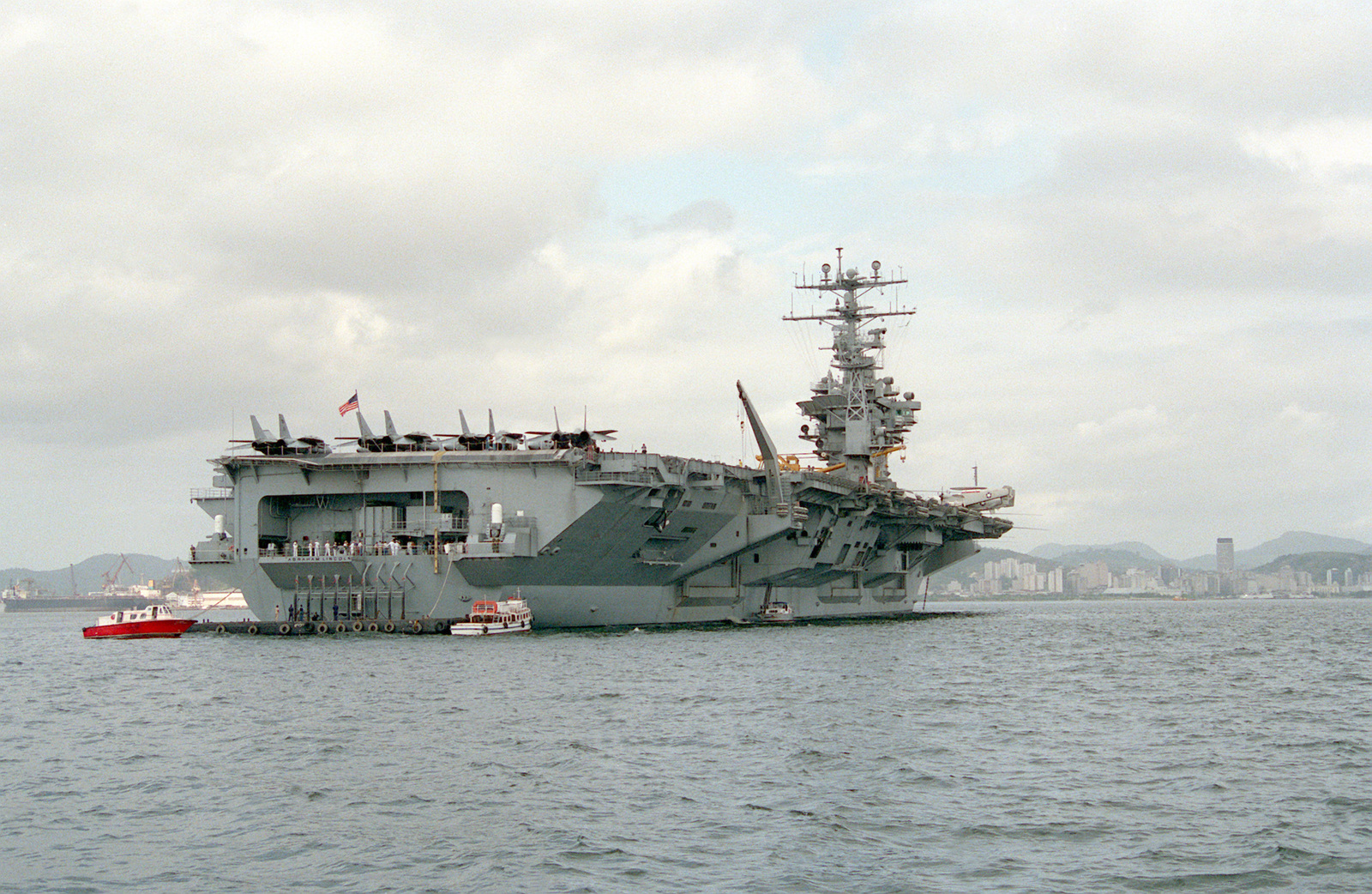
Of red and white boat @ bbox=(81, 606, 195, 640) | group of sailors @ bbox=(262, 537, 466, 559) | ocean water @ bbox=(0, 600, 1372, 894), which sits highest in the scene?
group of sailors @ bbox=(262, 537, 466, 559)

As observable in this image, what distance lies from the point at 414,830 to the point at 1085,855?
609 cm

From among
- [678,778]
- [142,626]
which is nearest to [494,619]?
[142,626]

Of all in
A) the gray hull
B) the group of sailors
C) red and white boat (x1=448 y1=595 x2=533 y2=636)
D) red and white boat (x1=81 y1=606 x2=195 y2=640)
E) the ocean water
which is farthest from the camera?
red and white boat (x1=81 y1=606 x2=195 y2=640)

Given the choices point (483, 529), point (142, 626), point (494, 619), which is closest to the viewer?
point (494, 619)

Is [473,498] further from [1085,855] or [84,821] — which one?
[1085,855]

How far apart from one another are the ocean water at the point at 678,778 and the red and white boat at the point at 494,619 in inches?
235

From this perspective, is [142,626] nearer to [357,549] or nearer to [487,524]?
[357,549]

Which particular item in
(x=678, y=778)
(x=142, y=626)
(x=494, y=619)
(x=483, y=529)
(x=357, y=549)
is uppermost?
(x=483, y=529)

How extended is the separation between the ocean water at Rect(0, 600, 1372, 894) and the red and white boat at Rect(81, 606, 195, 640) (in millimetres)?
13431

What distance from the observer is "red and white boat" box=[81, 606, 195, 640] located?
139ft

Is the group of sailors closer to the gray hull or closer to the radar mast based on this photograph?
the gray hull

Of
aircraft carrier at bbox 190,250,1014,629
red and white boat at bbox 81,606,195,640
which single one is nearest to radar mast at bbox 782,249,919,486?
aircraft carrier at bbox 190,250,1014,629

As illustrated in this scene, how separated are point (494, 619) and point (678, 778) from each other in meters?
21.2

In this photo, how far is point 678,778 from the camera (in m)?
15.2
